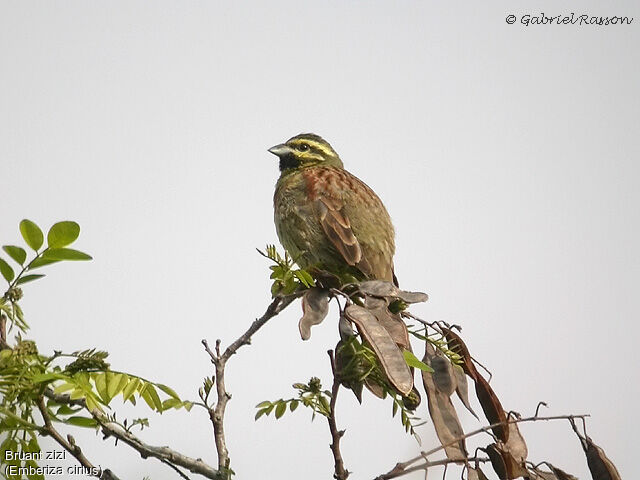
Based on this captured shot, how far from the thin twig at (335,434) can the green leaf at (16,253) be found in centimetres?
80

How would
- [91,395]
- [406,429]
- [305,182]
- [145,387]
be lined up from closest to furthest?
[91,395] < [145,387] < [406,429] < [305,182]

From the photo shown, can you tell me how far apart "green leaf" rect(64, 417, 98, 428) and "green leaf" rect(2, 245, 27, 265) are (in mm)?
410

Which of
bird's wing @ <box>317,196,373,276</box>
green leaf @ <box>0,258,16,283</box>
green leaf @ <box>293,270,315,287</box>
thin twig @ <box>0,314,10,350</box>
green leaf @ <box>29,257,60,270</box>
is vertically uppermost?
bird's wing @ <box>317,196,373,276</box>

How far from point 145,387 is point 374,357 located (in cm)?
59

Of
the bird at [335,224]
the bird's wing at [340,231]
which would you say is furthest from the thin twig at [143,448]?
the bird's wing at [340,231]

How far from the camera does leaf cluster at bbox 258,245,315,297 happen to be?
240 centimetres

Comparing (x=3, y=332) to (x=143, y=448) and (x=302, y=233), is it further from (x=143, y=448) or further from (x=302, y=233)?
(x=302, y=233)

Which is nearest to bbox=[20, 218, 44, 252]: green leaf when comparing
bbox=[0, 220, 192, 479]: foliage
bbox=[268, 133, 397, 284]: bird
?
bbox=[0, 220, 192, 479]: foliage

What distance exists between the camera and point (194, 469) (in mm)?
2082

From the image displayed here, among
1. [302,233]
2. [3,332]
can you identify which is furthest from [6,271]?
[302,233]

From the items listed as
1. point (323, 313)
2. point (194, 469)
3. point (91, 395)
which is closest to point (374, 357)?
point (323, 313)

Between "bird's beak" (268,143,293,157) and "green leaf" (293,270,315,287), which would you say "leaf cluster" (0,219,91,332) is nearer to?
"green leaf" (293,270,315,287)

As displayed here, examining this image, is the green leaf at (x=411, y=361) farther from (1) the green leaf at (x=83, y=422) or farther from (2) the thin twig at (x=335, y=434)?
(1) the green leaf at (x=83, y=422)

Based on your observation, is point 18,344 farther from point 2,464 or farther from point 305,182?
point 305,182
